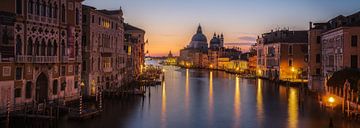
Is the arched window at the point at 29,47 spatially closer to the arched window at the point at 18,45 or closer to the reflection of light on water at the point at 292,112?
the arched window at the point at 18,45

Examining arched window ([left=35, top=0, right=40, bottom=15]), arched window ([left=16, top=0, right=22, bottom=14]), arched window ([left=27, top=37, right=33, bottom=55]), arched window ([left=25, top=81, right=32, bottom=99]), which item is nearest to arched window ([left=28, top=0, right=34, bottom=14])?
arched window ([left=35, top=0, right=40, bottom=15])

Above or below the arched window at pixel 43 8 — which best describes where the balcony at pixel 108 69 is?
below

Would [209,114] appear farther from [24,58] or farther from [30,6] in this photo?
[30,6]

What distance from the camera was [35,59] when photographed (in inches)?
995

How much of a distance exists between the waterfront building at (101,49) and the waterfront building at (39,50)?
239cm

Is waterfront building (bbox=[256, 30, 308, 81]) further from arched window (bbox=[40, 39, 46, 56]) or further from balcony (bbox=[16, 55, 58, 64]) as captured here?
arched window (bbox=[40, 39, 46, 56])

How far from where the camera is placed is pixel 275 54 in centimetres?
6588

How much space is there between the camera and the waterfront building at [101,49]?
33844 mm

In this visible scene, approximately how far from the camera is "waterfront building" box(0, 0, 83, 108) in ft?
75.2

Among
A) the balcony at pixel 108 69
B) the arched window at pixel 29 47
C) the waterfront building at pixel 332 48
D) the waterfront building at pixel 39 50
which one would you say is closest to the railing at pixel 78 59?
the waterfront building at pixel 39 50

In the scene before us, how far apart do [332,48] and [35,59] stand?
83.2ft

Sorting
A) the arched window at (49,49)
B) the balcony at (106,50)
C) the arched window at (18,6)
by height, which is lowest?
the arched window at (49,49)

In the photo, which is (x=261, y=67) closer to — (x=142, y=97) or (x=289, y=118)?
(x=142, y=97)

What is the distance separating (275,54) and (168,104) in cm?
3590
